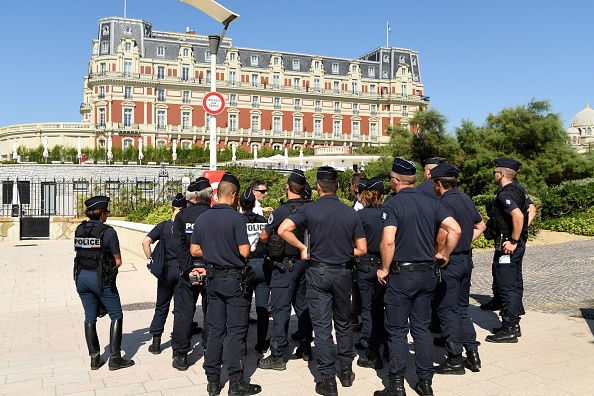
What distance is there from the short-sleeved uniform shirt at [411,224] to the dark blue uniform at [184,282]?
2163 mm

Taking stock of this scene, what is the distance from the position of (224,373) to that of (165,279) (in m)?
1.36

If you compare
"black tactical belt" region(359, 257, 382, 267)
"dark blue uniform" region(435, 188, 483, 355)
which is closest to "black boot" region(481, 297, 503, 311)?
"dark blue uniform" region(435, 188, 483, 355)

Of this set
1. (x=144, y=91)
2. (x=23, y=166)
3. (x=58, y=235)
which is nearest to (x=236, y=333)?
(x=58, y=235)

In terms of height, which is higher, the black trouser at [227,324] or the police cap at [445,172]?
the police cap at [445,172]

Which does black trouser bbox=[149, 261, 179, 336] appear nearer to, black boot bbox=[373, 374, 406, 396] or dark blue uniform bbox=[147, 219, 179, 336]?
dark blue uniform bbox=[147, 219, 179, 336]

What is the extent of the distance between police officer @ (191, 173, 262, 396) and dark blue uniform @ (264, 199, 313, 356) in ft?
2.18

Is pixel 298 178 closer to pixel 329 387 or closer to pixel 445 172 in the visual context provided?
pixel 445 172

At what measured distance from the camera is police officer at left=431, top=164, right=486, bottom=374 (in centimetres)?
543

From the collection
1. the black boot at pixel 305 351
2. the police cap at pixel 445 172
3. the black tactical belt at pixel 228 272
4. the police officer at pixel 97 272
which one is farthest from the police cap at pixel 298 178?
the police officer at pixel 97 272

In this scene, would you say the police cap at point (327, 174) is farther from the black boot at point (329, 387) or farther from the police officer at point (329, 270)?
Answer: the black boot at point (329, 387)

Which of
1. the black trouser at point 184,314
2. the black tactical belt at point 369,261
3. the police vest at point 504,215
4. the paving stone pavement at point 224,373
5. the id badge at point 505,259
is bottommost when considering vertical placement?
the paving stone pavement at point 224,373

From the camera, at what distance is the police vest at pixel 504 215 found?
21.3 ft

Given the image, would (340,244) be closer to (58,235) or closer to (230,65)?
(58,235)

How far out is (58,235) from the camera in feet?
66.0
